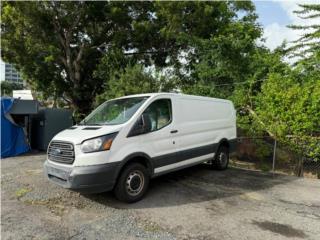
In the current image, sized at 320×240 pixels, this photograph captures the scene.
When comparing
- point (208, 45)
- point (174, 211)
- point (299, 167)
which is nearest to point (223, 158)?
point (299, 167)

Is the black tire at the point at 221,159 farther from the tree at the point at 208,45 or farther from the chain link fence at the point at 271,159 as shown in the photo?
→ the tree at the point at 208,45

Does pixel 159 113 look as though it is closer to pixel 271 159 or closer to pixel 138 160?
pixel 138 160

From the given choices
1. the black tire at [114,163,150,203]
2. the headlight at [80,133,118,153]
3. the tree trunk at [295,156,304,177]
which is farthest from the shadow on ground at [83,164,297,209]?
the headlight at [80,133,118,153]

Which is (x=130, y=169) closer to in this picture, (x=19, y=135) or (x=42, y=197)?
(x=42, y=197)

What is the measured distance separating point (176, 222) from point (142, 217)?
58 cm

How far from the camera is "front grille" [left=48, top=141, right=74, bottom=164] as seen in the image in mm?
4613

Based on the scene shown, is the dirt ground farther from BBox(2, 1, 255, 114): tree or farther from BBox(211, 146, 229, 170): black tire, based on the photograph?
BBox(2, 1, 255, 114): tree

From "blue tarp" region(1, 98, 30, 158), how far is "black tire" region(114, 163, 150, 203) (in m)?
7.14

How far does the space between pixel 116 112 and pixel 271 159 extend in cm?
612

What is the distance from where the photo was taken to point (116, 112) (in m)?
5.43

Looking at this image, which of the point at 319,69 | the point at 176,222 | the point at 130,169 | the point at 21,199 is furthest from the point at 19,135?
the point at 319,69

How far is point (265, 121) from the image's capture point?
29.6 ft

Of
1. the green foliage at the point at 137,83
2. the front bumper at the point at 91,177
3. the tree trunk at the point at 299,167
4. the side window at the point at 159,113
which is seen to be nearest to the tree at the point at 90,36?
the green foliage at the point at 137,83

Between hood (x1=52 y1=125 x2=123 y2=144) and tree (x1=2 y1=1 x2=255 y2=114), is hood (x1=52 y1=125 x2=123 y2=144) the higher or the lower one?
the lower one
